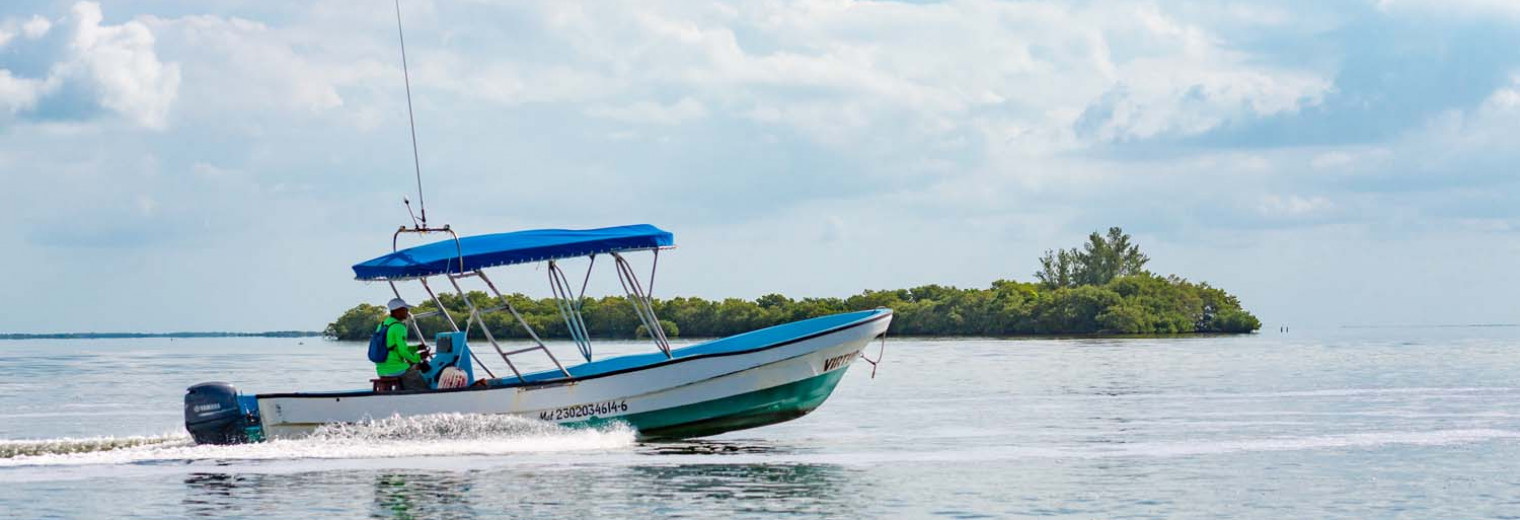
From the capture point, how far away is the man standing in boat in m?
16.9

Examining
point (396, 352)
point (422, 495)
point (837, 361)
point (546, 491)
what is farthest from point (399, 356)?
point (837, 361)

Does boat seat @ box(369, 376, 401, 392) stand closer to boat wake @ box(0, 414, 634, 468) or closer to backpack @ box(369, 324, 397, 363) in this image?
backpack @ box(369, 324, 397, 363)

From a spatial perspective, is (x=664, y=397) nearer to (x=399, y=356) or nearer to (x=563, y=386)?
(x=563, y=386)

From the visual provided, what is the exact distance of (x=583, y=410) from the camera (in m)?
17.0

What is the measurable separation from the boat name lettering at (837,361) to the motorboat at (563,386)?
20 millimetres

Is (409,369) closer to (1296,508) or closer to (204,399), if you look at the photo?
(204,399)

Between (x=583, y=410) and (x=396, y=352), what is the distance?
2.16 m

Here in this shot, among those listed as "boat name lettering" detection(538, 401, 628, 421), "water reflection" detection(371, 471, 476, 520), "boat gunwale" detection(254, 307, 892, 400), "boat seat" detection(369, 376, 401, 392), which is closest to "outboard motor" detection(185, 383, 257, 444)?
"boat gunwale" detection(254, 307, 892, 400)

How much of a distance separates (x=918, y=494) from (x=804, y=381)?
4.34 metres

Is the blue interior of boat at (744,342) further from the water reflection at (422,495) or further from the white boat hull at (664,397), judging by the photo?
the water reflection at (422,495)

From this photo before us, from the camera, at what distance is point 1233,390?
29141mm

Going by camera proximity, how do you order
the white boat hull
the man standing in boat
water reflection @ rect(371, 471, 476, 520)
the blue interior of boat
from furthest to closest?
the blue interior of boat → the man standing in boat → the white boat hull → water reflection @ rect(371, 471, 476, 520)

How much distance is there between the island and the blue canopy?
8568 cm

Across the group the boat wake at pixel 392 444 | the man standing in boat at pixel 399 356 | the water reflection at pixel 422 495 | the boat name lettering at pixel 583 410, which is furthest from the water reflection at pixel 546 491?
the man standing in boat at pixel 399 356
